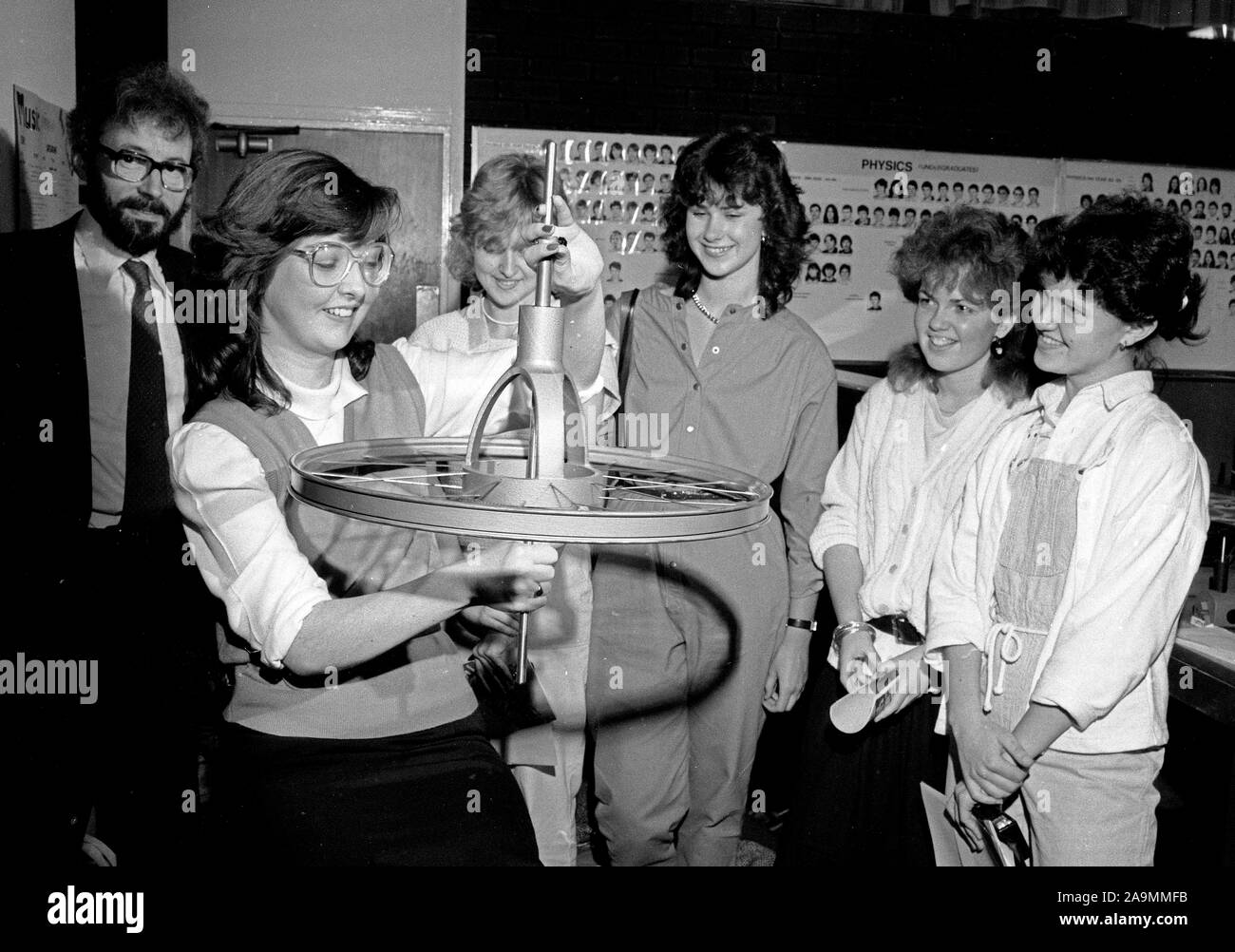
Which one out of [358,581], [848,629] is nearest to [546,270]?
[358,581]

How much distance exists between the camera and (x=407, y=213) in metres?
2.62

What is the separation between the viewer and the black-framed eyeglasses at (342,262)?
0.99 meters

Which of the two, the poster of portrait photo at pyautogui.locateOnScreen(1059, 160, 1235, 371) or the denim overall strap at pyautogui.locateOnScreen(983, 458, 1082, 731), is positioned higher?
the poster of portrait photo at pyautogui.locateOnScreen(1059, 160, 1235, 371)

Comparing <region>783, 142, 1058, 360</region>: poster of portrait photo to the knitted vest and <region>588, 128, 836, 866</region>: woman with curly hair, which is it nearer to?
<region>588, 128, 836, 866</region>: woman with curly hair

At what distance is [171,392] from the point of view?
1.40m

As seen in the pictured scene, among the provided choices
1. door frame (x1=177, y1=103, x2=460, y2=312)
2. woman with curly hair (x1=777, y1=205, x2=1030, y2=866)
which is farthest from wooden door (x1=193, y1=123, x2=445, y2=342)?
woman with curly hair (x1=777, y1=205, x2=1030, y2=866)

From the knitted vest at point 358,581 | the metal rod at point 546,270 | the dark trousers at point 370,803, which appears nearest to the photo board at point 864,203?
the knitted vest at point 358,581

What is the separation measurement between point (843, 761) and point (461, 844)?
0.61 meters

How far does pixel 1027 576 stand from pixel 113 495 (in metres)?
1.15

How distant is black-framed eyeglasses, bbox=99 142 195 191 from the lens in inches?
52.7

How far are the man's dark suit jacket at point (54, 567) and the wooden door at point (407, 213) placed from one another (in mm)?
Answer: 1175

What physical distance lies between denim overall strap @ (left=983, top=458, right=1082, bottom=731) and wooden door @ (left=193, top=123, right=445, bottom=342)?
1678 millimetres

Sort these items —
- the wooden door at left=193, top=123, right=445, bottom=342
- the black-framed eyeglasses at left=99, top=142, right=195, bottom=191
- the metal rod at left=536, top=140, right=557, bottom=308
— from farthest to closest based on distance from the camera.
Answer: the wooden door at left=193, top=123, right=445, bottom=342
the black-framed eyeglasses at left=99, top=142, right=195, bottom=191
the metal rod at left=536, top=140, right=557, bottom=308
